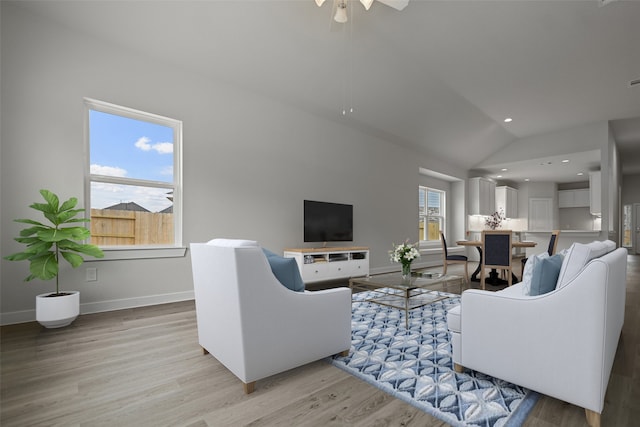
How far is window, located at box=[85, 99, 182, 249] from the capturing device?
11.5ft

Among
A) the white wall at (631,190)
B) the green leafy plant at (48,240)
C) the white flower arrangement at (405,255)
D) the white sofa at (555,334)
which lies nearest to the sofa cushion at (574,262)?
the white sofa at (555,334)

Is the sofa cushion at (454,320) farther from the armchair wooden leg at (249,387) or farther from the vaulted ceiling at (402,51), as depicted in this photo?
the vaulted ceiling at (402,51)

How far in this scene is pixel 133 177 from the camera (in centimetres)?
375

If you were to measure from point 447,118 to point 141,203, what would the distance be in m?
5.64

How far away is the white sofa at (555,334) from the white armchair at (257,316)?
83cm

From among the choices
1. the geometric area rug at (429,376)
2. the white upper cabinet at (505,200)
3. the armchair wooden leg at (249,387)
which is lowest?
the geometric area rug at (429,376)

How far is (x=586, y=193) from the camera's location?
10000 mm

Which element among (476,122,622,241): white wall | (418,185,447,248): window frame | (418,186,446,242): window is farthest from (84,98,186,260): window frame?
(476,122,622,241): white wall

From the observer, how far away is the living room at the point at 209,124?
3.01m

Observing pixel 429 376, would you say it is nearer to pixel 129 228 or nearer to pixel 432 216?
pixel 129 228

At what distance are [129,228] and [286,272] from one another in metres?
2.70

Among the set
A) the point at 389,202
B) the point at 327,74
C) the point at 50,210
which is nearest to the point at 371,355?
the point at 50,210

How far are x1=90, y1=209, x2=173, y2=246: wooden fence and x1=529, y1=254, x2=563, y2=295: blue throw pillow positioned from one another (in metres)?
3.83

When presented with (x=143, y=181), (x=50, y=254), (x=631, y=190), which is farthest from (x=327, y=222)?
(x=631, y=190)
